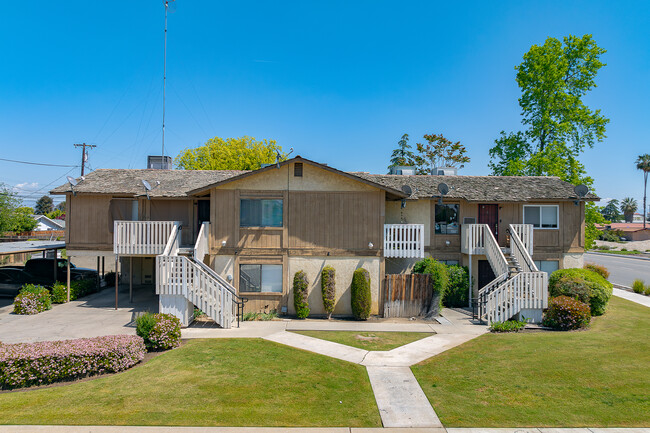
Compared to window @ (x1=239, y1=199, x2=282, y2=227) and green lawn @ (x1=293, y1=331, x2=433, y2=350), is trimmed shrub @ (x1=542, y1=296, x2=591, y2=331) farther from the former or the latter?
window @ (x1=239, y1=199, x2=282, y2=227)

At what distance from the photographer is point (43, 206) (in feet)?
311

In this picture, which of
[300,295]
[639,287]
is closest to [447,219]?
[300,295]

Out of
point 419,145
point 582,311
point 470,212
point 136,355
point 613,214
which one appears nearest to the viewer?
point 136,355

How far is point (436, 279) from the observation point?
16.0 meters

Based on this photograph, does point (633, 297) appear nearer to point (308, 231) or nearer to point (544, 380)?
point (544, 380)

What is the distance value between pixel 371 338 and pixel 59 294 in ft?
49.1

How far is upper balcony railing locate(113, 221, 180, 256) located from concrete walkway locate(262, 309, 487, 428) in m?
7.07

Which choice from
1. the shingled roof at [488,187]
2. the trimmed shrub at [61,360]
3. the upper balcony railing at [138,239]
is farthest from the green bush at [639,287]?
the trimmed shrub at [61,360]

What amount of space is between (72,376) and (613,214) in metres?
138

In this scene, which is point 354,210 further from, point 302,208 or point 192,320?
point 192,320

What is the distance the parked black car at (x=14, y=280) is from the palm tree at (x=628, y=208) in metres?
135

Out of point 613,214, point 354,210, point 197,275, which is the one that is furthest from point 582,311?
point 613,214

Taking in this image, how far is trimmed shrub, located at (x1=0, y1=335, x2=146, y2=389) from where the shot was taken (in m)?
8.77

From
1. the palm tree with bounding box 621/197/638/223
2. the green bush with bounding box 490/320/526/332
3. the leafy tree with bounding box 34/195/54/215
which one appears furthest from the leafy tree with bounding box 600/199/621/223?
the leafy tree with bounding box 34/195/54/215
